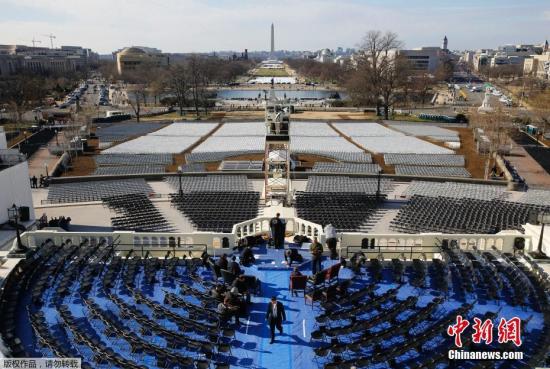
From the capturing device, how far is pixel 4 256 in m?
18.2

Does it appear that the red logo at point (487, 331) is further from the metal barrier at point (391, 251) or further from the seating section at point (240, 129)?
the seating section at point (240, 129)

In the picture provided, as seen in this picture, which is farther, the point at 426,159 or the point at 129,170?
the point at 426,159

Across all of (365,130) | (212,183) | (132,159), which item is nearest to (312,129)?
(365,130)

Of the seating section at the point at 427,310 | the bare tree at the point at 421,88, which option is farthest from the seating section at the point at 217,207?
the bare tree at the point at 421,88

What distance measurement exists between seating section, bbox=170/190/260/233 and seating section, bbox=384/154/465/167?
17.1m

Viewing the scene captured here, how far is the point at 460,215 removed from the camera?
29391mm

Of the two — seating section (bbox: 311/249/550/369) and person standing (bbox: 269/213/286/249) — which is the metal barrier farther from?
person standing (bbox: 269/213/286/249)

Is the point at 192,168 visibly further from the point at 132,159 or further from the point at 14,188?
the point at 14,188

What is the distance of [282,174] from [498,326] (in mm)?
21621

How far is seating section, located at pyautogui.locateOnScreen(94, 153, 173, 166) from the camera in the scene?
44.6 meters

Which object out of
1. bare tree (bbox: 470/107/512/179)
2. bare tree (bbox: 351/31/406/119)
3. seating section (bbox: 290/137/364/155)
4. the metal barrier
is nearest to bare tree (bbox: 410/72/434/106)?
bare tree (bbox: 351/31/406/119)

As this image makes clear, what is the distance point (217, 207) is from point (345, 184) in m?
11.4

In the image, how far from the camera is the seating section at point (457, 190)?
34.7m

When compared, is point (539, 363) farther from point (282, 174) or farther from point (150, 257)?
point (282, 174)
